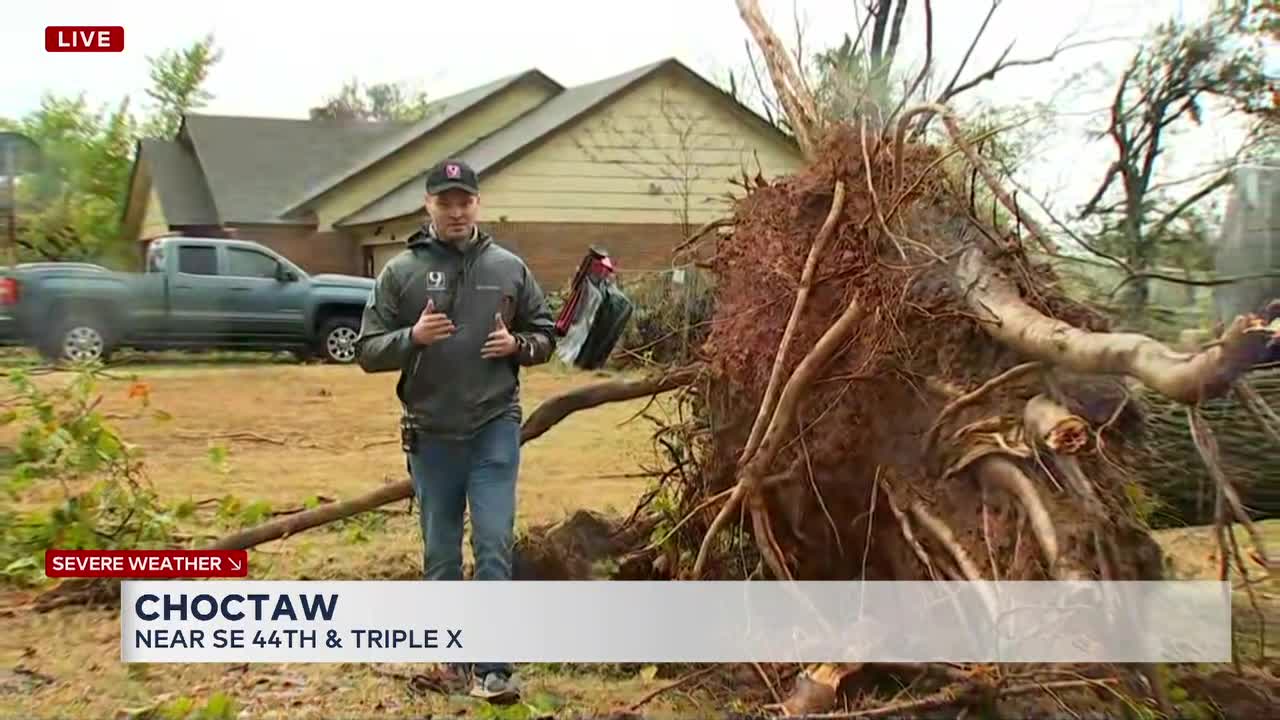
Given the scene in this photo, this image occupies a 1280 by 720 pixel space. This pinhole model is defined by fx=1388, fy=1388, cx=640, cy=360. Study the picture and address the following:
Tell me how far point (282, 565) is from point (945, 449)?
180 centimetres

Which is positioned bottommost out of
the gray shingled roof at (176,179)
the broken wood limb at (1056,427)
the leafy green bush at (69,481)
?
the leafy green bush at (69,481)

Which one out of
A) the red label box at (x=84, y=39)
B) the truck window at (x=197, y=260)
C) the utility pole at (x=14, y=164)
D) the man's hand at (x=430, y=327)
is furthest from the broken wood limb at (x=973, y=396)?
the utility pole at (x=14, y=164)

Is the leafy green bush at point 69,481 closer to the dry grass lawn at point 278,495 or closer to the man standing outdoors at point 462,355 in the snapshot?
the dry grass lawn at point 278,495

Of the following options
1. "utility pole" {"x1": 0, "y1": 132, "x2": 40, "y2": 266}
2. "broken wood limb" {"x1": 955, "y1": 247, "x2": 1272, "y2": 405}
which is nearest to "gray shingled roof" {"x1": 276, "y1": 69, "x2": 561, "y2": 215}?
"utility pole" {"x1": 0, "y1": 132, "x2": 40, "y2": 266}

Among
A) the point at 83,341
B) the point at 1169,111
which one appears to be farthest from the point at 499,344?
the point at 1169,111

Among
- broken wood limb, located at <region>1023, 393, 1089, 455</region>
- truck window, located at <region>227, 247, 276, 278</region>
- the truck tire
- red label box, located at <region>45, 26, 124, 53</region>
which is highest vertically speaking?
red label box, located at <region>45, 26, 124, 53</region>

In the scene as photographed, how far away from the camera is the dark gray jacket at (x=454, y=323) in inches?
137

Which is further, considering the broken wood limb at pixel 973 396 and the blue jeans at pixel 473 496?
the blue jeans at pixel 473 496

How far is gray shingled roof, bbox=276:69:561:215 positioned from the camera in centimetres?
359

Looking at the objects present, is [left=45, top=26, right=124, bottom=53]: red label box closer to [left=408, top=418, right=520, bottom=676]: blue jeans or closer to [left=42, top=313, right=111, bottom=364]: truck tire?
[left=42, top=313, right=111, bottom=364]: truck tire

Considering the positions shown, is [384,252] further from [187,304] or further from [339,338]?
[187,304]

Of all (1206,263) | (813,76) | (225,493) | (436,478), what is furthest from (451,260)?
(1206,263)

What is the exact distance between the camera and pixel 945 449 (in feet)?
11.8

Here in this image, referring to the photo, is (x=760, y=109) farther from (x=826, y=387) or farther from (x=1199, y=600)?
(x=1199, y=600)
